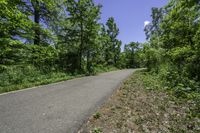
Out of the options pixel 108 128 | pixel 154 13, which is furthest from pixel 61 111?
pixel 154 13

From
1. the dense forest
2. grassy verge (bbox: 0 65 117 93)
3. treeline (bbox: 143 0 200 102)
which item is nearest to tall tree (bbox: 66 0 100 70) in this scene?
the dense forest

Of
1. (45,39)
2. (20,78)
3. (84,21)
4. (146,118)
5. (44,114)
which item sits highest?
(84,21)

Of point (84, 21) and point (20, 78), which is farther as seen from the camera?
point (84, 21)

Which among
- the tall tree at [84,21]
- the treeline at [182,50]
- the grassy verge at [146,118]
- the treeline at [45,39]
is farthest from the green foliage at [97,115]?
the tall tree at [84,21]

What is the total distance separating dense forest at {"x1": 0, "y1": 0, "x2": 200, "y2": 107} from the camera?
7910 mm

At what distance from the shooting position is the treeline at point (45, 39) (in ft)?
27.9

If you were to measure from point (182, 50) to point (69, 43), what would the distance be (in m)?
13.7

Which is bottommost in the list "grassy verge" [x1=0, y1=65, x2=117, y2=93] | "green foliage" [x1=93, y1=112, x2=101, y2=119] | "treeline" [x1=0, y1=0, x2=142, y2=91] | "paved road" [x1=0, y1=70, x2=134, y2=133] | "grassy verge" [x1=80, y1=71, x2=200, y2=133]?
"grassy verge" [x1=80, y1=71, x2=200, y2=133]

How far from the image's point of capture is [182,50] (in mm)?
10711

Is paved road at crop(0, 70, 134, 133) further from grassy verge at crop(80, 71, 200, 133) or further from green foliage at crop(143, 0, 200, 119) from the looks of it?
green foliage at crop(143, 0, 200, 119)

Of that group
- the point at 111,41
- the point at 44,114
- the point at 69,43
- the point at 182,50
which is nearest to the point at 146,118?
the point at 44,114

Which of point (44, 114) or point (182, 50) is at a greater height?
point (182, 50)

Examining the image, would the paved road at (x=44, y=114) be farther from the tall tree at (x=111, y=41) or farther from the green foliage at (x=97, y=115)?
the tall tree at (x=111, y=41)

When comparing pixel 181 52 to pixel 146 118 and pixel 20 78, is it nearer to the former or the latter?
pixel 146 118
